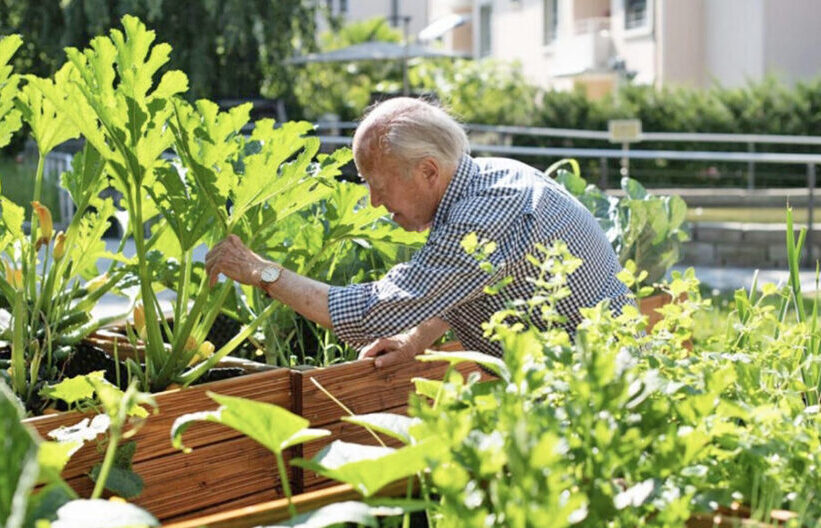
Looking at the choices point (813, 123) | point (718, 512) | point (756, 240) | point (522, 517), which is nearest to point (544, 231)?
point (718, 512)

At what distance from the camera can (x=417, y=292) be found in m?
2.48

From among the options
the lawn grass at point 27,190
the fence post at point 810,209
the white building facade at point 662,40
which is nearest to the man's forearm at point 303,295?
the fence post at point 810,209

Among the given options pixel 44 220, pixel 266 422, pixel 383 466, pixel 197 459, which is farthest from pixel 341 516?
pixel 44 220

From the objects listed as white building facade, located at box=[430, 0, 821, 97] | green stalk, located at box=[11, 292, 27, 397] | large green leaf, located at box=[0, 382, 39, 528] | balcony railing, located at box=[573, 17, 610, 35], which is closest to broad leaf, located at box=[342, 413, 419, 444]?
large green leaf, located at box=[0, 382, 39, 528]

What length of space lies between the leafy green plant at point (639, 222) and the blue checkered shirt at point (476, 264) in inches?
40.9

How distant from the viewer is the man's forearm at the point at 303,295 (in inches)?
98.2

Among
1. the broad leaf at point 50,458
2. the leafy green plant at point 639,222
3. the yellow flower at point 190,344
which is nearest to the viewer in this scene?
the broad leaf at point 50,458

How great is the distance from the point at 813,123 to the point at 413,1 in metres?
22.8

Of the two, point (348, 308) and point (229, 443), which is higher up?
point (348, 308)

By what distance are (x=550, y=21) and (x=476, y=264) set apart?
25400 mm

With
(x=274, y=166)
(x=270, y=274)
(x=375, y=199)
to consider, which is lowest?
(x=270, y=274)

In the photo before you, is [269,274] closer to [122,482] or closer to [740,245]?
[122,482]

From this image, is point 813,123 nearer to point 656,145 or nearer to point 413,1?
point 656,145

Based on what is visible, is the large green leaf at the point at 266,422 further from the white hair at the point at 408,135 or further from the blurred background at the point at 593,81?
the blurred background at the point at 593,81
